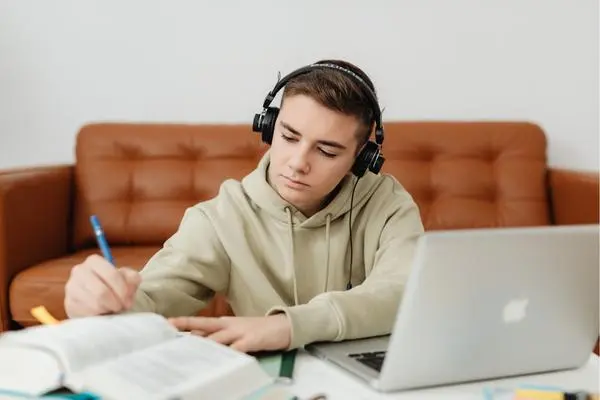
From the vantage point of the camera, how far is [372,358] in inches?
34.4

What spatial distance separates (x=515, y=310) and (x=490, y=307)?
4cm

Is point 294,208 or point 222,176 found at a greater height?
point 294,208

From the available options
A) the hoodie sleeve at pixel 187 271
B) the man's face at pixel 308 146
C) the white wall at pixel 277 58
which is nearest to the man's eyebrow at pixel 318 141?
the man's face at pixel 308 146

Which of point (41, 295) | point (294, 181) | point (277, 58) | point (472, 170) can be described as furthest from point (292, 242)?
point (277, 58)

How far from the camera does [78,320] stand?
816mm

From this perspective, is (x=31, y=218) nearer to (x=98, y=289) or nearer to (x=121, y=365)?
(x=98, y=289)

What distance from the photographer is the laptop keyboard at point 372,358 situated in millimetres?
832

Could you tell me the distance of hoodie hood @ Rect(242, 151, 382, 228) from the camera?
132 cm

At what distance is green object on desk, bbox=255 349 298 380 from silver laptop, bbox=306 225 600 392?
6 cm

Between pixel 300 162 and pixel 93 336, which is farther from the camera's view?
pixel 300 162

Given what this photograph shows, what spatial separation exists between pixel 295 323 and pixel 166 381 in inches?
10.1

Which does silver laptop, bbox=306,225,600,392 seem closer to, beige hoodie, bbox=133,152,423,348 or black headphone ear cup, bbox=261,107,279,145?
beige hoodie, bbox=133,152,423,348

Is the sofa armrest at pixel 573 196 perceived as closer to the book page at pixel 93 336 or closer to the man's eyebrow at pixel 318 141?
the man's eyebrow at pixel 318 141

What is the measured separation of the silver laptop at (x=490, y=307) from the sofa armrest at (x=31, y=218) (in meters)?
1.61
